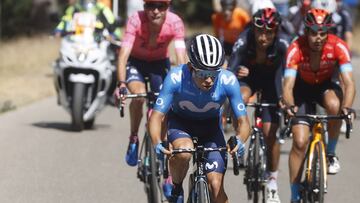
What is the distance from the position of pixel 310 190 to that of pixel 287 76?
1.06 meters

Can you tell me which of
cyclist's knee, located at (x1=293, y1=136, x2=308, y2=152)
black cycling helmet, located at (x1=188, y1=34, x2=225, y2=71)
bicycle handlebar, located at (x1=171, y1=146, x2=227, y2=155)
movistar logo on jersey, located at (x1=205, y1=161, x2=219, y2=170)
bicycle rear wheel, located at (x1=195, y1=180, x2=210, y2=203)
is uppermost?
black cycling helmet, located at (x1=188, y1=34, x2=225, y2=71)

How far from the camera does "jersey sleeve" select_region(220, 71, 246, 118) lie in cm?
873

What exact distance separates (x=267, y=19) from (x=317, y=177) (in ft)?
6.13

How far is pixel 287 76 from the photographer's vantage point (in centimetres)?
1028

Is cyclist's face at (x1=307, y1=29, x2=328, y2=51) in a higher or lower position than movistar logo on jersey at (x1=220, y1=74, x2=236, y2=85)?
higher

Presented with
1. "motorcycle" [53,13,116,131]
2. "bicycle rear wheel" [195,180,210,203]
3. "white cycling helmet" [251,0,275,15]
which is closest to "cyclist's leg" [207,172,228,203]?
"bicycle rear wheel" [195,180,210,203]

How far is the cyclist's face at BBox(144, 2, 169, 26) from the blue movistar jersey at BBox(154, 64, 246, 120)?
7.94ft

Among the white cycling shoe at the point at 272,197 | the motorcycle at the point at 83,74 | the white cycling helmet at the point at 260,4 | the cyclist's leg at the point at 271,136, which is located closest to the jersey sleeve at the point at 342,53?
the cyclist's leg at the point at 271,136

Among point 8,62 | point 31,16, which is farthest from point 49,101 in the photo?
point 31,16

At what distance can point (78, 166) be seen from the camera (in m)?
13.2

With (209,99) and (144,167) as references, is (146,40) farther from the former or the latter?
(209,99)

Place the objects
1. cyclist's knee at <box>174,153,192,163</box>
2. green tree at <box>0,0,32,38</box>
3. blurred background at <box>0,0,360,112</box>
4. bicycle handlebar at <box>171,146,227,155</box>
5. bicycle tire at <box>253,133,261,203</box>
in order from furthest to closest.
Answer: green tree at <box>0,0,32,38</box> < blurred background at <box>0,0,360,112</box> < bicycle tire at <box>253,133,261,203</box> < cyclist's knee at <box>174,153,192,163</box> < bicycle handlebar at <box>171,146,227,155</box>

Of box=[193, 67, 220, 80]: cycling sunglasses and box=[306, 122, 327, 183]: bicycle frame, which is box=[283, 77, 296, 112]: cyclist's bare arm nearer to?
box=[306, 122, 327, 183]: bicycle frame

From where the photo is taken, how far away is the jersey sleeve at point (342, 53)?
10273 millimetres
